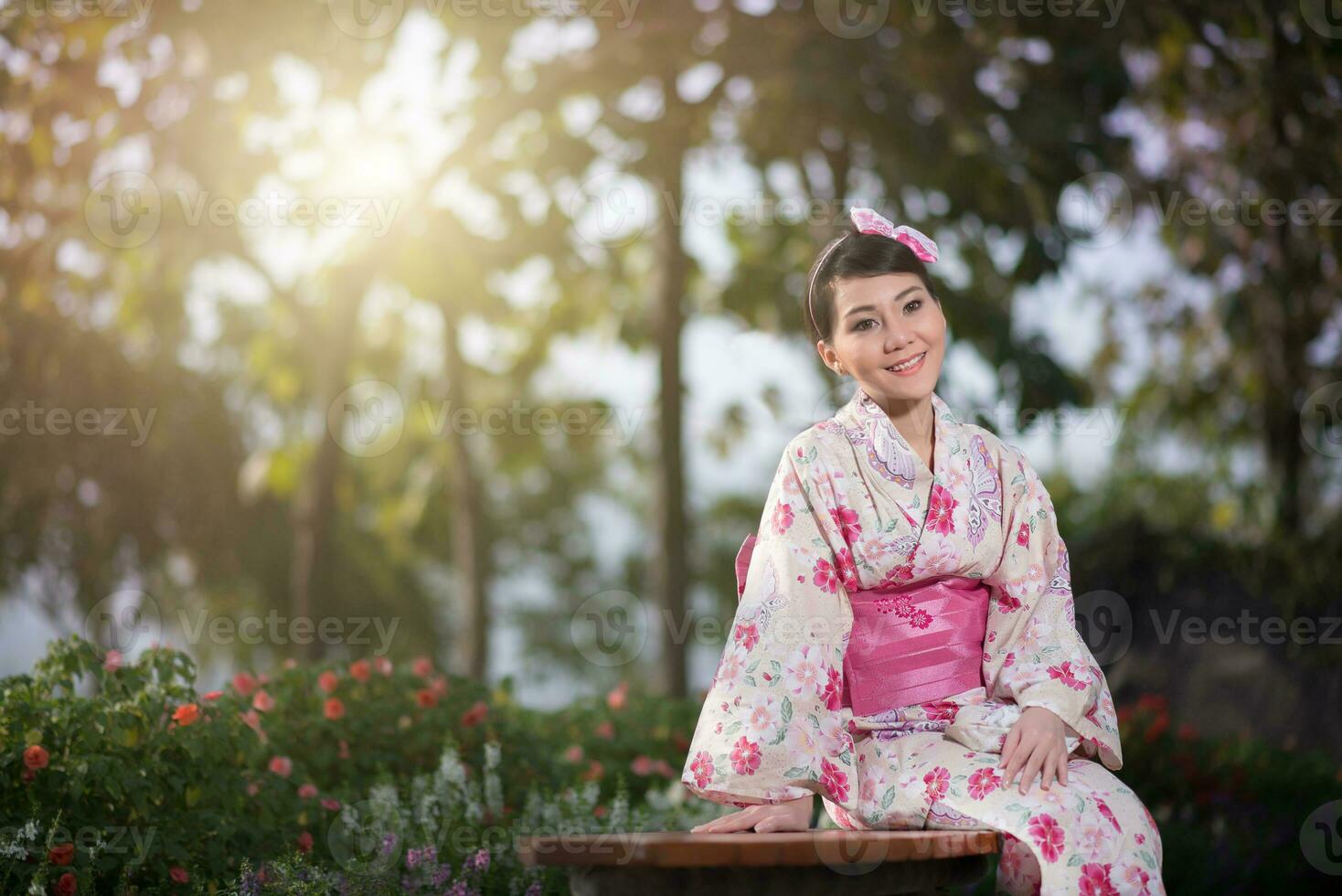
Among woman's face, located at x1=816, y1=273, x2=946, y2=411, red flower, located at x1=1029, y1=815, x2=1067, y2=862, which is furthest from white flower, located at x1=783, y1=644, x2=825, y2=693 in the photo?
woman's face, located at x1=816, y1=273, x2=946, y2=411

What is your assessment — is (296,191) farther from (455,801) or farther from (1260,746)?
(1260,746)

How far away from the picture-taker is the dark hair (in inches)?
112

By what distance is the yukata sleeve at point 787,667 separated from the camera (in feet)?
8.13

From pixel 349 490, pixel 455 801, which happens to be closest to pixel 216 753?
pixel 455 801

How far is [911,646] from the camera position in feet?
9.03

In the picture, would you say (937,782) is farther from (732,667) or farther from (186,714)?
(186,714)

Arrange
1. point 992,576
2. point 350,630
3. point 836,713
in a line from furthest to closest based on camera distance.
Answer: point 350,630 < point 992,576 < point 836,713

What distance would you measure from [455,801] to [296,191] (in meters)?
4.36

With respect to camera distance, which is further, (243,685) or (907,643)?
(243,685)

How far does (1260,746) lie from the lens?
5.82m

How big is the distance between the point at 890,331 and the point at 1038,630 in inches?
30.0

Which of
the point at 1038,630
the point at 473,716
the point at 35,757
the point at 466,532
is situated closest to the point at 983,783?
the point at 1038,630

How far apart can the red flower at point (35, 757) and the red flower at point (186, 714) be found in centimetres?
33

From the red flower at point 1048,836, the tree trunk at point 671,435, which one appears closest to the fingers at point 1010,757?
the red flower at point 1048,836
